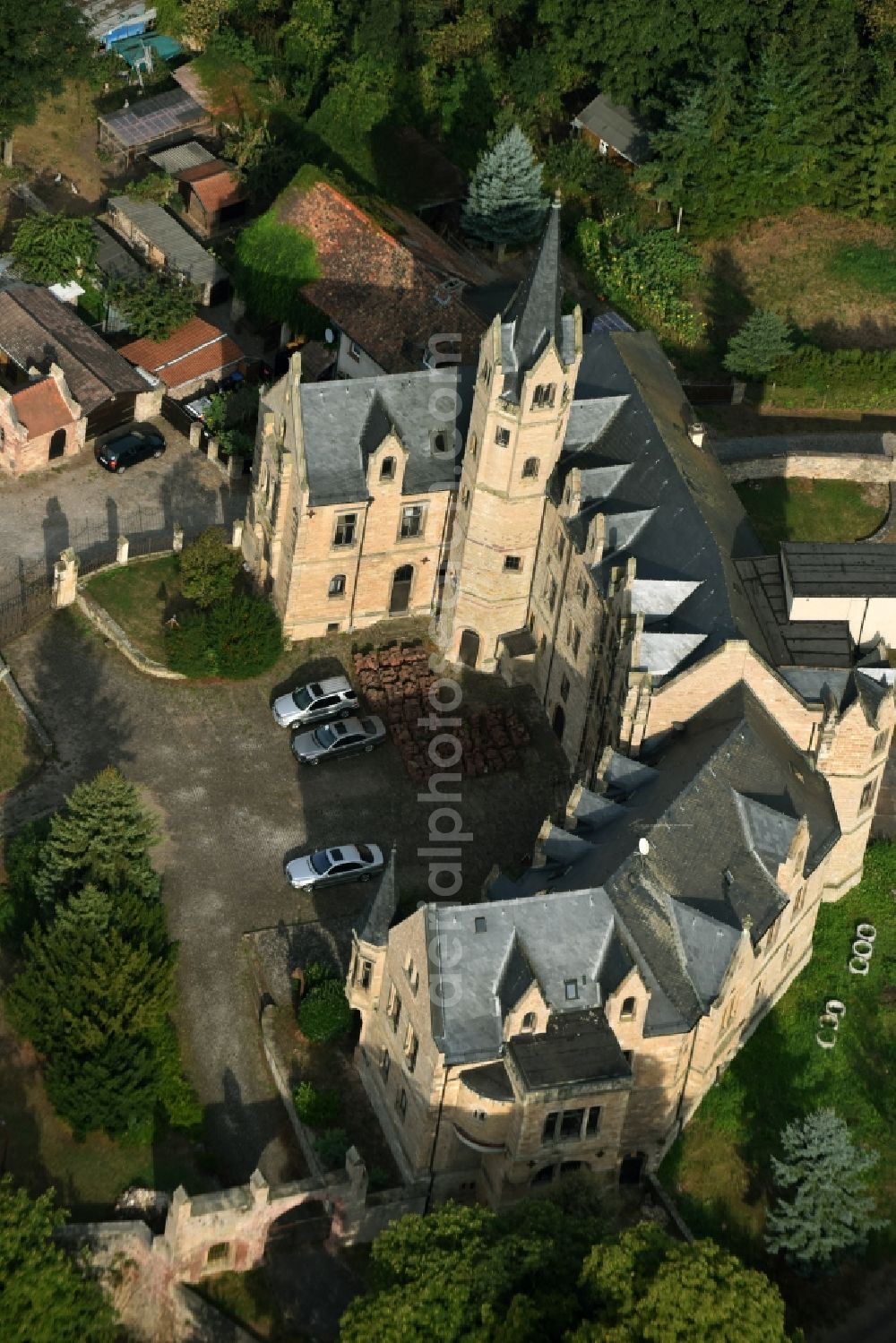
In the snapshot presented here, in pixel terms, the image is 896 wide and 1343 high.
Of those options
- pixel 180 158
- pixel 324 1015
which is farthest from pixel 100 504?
pixel 324 1015

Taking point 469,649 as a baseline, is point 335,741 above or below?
below

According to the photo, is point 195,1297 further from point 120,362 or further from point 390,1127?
point 120,362

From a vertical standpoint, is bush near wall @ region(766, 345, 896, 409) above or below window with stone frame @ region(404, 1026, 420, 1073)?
above

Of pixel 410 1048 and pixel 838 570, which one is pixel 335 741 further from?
pixel 838 570

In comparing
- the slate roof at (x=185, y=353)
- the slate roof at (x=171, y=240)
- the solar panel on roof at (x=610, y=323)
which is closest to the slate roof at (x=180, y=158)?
the slate roof at (x=171, y=240)

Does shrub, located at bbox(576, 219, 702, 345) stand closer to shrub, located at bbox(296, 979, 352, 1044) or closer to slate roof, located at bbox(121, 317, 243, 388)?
slate roof, located at bbox(121, 317, 243, 388)

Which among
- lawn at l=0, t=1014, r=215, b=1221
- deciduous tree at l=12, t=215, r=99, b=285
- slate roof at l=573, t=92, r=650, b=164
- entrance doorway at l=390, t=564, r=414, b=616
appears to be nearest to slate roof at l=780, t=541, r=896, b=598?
entrance doorway at l=390, t=564, r=414, b=616

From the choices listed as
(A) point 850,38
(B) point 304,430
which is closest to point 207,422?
(B) point 304,430
